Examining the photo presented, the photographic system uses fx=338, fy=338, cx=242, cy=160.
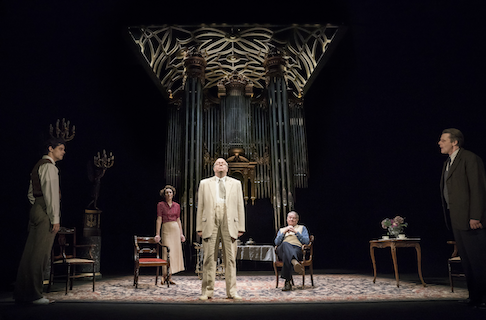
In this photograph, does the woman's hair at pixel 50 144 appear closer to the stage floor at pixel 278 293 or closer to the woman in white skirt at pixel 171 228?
the stage floor at pixel 278 293

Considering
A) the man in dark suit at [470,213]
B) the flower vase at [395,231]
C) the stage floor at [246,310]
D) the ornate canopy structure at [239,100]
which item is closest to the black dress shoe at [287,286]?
the stage floor at [246,310]

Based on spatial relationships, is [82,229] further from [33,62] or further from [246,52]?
[246,52]

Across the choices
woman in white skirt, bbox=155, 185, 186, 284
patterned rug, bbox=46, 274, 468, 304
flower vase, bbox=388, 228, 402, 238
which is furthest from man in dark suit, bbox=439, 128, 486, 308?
woman in white skirt, bbox=155, 185, 186, 284

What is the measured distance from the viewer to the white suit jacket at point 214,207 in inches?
134

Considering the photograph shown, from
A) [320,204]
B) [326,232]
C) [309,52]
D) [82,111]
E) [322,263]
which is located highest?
[309,52]

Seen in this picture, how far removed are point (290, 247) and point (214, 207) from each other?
1.29 m

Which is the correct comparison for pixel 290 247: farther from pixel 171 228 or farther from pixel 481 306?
pixel 481 306

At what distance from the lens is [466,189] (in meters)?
2.88

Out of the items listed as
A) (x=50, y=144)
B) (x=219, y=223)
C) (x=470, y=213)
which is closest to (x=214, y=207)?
(x=219, y=223)

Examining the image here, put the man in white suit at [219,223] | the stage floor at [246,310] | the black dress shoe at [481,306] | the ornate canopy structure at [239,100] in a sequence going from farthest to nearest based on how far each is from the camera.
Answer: the ornate canopy structure at [239,100], the man in white suit at [219,223], the black dress shoe at [481,306], the stage floor at [246,310]

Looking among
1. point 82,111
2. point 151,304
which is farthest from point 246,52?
point 151,304

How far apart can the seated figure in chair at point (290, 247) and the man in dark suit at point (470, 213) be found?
1.75 m

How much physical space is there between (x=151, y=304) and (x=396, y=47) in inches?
201

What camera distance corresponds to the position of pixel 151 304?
118 inches
